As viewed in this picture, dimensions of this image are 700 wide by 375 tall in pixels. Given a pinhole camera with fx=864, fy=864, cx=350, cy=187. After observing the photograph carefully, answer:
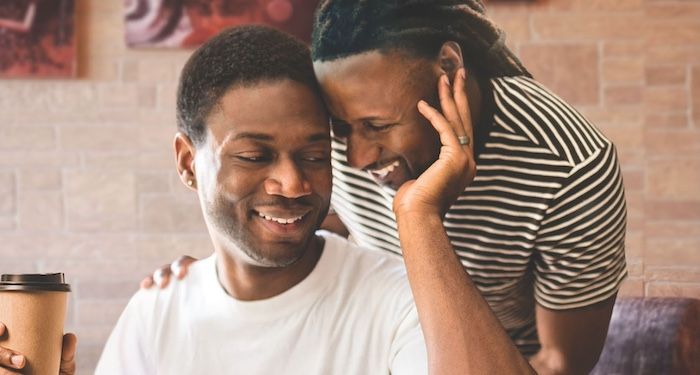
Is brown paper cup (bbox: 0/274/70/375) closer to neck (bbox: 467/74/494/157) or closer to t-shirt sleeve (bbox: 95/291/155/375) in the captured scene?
t-shirt sleeve (bbox: 95/291/155/375)

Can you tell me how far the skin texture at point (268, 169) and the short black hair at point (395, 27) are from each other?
0.10 meters

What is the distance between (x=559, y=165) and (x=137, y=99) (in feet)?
6.85

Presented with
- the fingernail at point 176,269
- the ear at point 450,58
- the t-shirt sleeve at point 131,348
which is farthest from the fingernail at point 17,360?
the ear at point 450,58

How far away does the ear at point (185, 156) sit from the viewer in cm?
147

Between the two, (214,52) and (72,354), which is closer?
(72,354)

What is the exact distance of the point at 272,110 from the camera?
4.34ft

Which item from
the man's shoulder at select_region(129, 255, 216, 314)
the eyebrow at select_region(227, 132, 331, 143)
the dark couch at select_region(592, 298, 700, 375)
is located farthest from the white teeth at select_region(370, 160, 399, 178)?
the dark couch at select_region(592, 298, 700, 375)

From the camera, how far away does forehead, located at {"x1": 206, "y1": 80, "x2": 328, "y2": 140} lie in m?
1.32

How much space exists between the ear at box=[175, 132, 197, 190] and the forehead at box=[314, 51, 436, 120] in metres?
0.27

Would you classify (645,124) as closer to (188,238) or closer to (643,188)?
(643,188)

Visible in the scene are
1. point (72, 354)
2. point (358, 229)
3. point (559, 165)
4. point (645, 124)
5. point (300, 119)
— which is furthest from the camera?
point (645, 124)

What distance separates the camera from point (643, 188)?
320 cm

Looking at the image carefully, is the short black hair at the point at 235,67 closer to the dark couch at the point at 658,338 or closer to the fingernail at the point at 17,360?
the fingernail at the point at 17,360

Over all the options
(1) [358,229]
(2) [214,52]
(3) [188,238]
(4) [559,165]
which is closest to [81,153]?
(3) [188,238]
